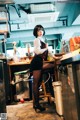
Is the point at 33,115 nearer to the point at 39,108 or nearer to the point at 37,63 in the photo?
the point at 39,108

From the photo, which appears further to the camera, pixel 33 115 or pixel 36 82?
pixel 36 82

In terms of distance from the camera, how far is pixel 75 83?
1672 mm

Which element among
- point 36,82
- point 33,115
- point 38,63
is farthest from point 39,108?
point 38,63

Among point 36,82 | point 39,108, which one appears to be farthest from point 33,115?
point 36,82

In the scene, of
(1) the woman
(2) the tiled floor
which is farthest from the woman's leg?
(2) the tiled floor

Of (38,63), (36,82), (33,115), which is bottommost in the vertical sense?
(33,115)

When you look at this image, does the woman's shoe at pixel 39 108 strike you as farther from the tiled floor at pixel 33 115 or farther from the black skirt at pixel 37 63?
the black skirt at pixel 37 63

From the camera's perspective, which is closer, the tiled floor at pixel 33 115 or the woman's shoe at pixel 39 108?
the tiled floor at pixel 33 115

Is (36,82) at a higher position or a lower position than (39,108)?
higher

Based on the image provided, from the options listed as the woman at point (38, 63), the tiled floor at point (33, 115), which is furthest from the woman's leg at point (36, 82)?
the tiled floor at point (33, 115)

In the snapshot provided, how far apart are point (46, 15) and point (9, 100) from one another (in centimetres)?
256

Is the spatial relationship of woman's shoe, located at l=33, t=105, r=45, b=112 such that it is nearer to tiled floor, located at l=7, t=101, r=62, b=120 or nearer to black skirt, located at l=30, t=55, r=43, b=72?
tiled floor, located at l=7, t=101, r=62, b=120

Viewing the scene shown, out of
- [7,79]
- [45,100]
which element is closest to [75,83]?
[45,100]

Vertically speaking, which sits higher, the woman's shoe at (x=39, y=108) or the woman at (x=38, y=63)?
the woman at (x=38, y=63)
